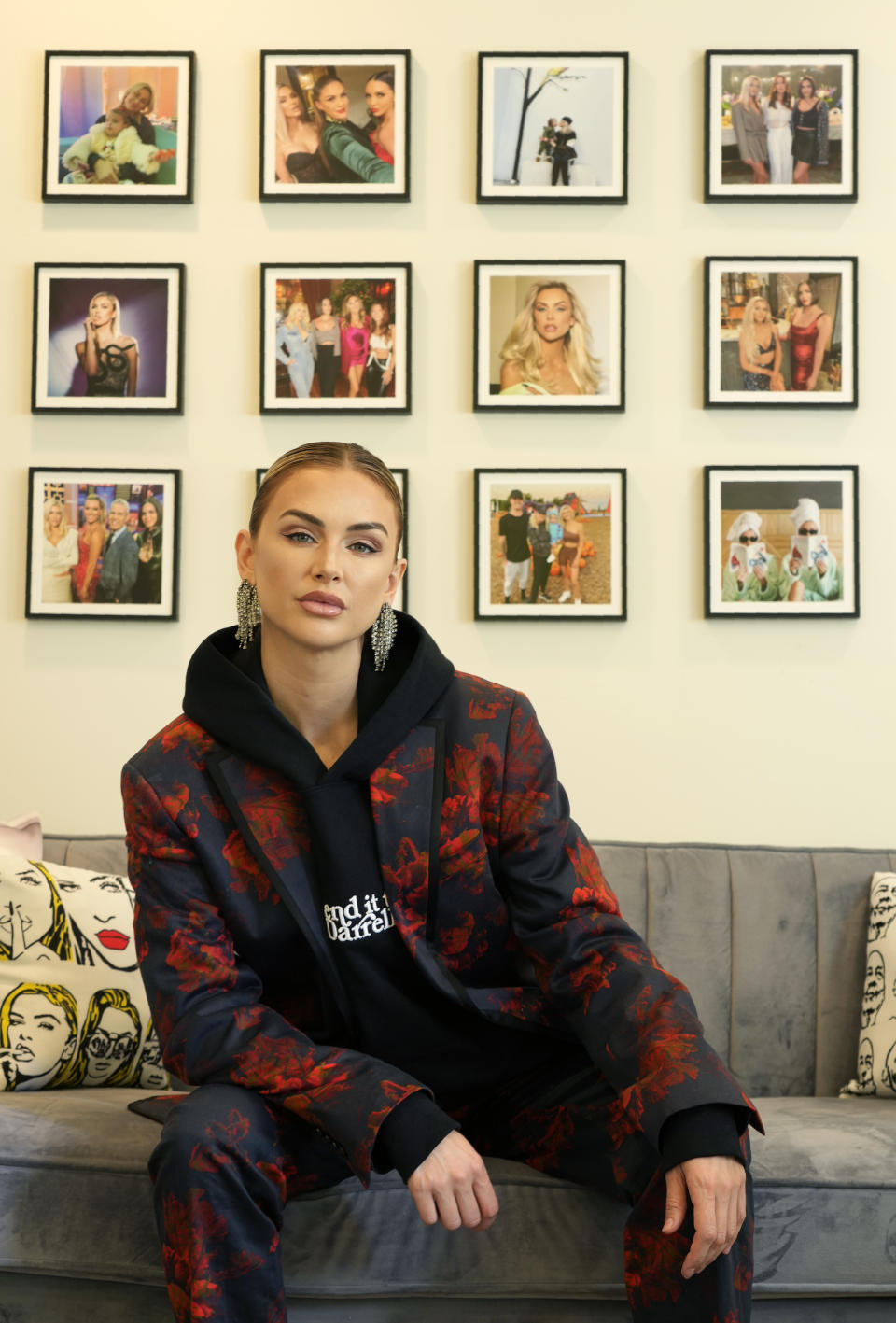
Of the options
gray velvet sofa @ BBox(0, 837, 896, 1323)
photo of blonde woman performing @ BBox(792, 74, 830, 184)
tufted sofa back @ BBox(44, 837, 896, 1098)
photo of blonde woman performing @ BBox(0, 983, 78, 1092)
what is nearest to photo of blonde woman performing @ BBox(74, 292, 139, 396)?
tufted sofa back @ BBox(44, 837, 896, 1098)

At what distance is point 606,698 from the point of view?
2777mm

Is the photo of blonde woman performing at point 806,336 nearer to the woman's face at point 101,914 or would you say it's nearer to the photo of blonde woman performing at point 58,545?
the photo of blonde woman performing at point 58,545

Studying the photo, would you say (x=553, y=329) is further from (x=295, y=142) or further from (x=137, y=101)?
(x=137, y=101)

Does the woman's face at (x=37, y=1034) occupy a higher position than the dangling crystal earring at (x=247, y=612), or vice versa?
the dangling crystal earring at (x=247, y=612)

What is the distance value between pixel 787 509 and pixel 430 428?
31.7 inches

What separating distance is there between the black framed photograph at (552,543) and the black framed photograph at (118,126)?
3.25 ft

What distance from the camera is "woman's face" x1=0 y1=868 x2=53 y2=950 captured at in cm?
204

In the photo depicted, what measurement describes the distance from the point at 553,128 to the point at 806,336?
28.6 inches

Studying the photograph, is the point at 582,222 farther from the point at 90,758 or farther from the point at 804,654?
the point at 90,758

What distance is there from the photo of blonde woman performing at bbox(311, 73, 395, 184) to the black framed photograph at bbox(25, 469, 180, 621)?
0.78 metres

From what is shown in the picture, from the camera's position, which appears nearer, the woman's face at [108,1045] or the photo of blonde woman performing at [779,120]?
the woman's face at [108,1045]

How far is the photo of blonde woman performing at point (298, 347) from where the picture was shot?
2801 mm

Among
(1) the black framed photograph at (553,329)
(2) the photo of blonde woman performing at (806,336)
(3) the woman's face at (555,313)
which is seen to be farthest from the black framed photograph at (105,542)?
(2) the photo of blonde woman performing at (806,336)

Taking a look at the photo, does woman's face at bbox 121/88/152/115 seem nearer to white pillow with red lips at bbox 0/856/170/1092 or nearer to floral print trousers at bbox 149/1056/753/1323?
white pillow with red lips at bbox 0/856/170/1092
